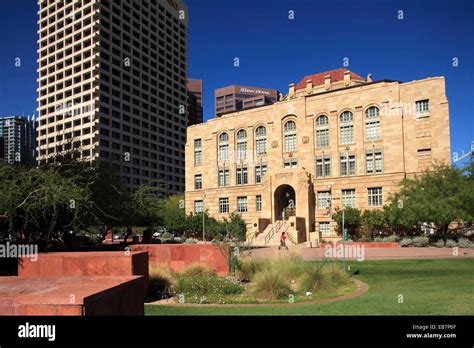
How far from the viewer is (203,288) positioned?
11.9m

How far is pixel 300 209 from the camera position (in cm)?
4512

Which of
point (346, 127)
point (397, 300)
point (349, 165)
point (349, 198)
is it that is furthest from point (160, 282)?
point (346, 127)

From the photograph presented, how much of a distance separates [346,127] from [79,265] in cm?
3953

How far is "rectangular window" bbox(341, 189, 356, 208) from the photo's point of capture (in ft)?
145

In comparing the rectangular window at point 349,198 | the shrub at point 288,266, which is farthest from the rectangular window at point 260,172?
the shrub at point 288,266

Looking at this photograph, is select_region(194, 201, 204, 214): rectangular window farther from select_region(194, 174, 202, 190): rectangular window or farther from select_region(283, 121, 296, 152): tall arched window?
select_region(283, 121, 296, 152): tall arched window

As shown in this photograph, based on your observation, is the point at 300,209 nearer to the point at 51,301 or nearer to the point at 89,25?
the point at 51,301

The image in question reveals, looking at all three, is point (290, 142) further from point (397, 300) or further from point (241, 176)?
point (397, 300)

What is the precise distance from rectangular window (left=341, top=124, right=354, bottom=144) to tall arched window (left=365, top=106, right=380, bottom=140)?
172 centimetres

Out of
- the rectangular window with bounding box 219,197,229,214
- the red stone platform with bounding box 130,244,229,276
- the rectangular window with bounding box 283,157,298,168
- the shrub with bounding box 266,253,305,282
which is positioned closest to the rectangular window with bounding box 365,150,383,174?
the rectangular window with bounding box 283,157,298,168
